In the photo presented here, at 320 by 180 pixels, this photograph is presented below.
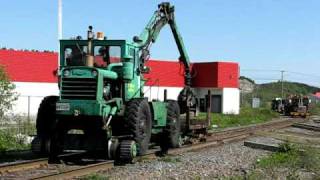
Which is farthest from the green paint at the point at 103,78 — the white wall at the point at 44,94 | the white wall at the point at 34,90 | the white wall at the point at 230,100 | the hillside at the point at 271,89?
the hillside at the point at 271,89

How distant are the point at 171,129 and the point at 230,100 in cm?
4763

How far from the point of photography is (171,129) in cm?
2019

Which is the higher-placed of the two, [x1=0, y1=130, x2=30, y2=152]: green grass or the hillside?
the hillside

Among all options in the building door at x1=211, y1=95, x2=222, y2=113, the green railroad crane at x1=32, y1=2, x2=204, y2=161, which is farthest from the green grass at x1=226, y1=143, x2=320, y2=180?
the building door at x1=211, y1=95, x2=222, y2=113

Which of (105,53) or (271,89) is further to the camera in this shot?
(271,89)

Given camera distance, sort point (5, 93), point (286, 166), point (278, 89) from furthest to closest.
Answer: point (278, 89) < point (5, 93) < point (286, 166)

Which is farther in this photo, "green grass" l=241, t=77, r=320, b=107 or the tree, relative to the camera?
"green grass" l=241, t=77, r=320, b=107

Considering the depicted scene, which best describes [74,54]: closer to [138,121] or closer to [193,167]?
[138,121]

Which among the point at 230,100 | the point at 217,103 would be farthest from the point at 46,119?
the point at 230,100

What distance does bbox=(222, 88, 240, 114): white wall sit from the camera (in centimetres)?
6650

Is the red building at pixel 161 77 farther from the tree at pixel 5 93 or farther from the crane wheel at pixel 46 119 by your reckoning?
the crane wheel at pixel 46 119

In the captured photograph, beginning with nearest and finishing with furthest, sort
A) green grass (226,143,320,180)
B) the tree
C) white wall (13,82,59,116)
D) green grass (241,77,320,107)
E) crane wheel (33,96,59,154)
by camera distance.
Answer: green grass (226,143,320,180), crane wheel (33,96,59,154), the tree, white wall (13,82,59,116), green grass (241,77,320,107)

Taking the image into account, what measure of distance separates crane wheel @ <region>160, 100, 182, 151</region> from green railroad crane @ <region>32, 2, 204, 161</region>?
4.53ft

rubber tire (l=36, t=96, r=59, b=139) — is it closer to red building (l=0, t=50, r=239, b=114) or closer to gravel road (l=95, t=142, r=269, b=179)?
gravel road (l=95, t=142, r=269, b=179)
